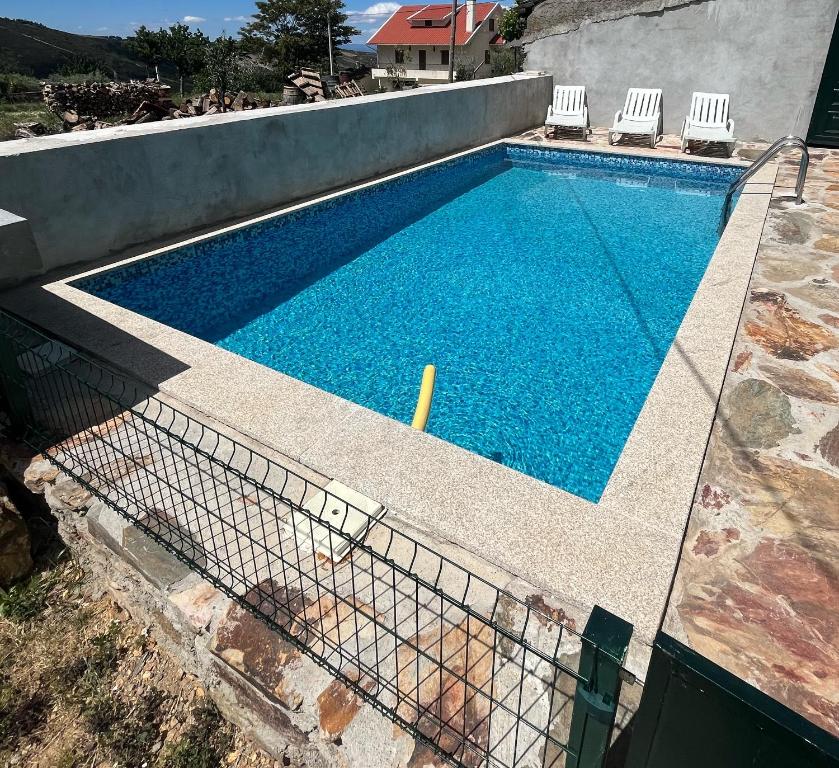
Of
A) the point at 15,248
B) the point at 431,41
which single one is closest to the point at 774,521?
the point at 15,248

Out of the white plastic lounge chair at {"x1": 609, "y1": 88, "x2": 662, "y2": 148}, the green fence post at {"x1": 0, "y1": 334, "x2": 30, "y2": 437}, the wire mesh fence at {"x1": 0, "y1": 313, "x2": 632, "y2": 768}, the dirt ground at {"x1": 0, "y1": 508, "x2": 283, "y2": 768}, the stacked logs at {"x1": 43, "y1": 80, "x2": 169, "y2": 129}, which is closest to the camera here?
the wire mesh fence at {"x1": 0, "y1": 313, "x2": 632, "y2": 768}

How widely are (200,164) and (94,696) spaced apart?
624 cm

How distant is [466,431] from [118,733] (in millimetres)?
2960

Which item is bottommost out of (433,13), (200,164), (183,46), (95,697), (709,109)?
(95,697)

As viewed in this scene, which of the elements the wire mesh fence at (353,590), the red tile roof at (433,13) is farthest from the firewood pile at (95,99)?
the red tile roof at (433,13)

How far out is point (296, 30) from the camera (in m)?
51.2

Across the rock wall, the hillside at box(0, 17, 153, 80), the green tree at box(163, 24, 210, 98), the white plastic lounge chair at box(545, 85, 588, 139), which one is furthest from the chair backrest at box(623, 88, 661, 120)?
the green tree at box(163, 24, 210, 98)

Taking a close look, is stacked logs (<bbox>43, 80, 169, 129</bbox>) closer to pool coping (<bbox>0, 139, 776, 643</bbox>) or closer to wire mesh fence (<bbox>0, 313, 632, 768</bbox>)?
pool coping (<bbox>0, 139, 776, 643</bbox>)

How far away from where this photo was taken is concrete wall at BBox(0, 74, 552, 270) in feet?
19.3

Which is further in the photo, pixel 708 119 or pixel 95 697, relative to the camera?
pixel 708 119

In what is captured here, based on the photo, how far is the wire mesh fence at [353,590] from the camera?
84.2 inches

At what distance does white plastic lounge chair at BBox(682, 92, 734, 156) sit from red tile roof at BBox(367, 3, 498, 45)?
48.9 meters

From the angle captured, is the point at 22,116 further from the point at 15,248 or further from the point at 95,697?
the point at 95,697

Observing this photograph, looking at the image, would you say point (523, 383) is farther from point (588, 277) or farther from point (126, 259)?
point (126, 259)
